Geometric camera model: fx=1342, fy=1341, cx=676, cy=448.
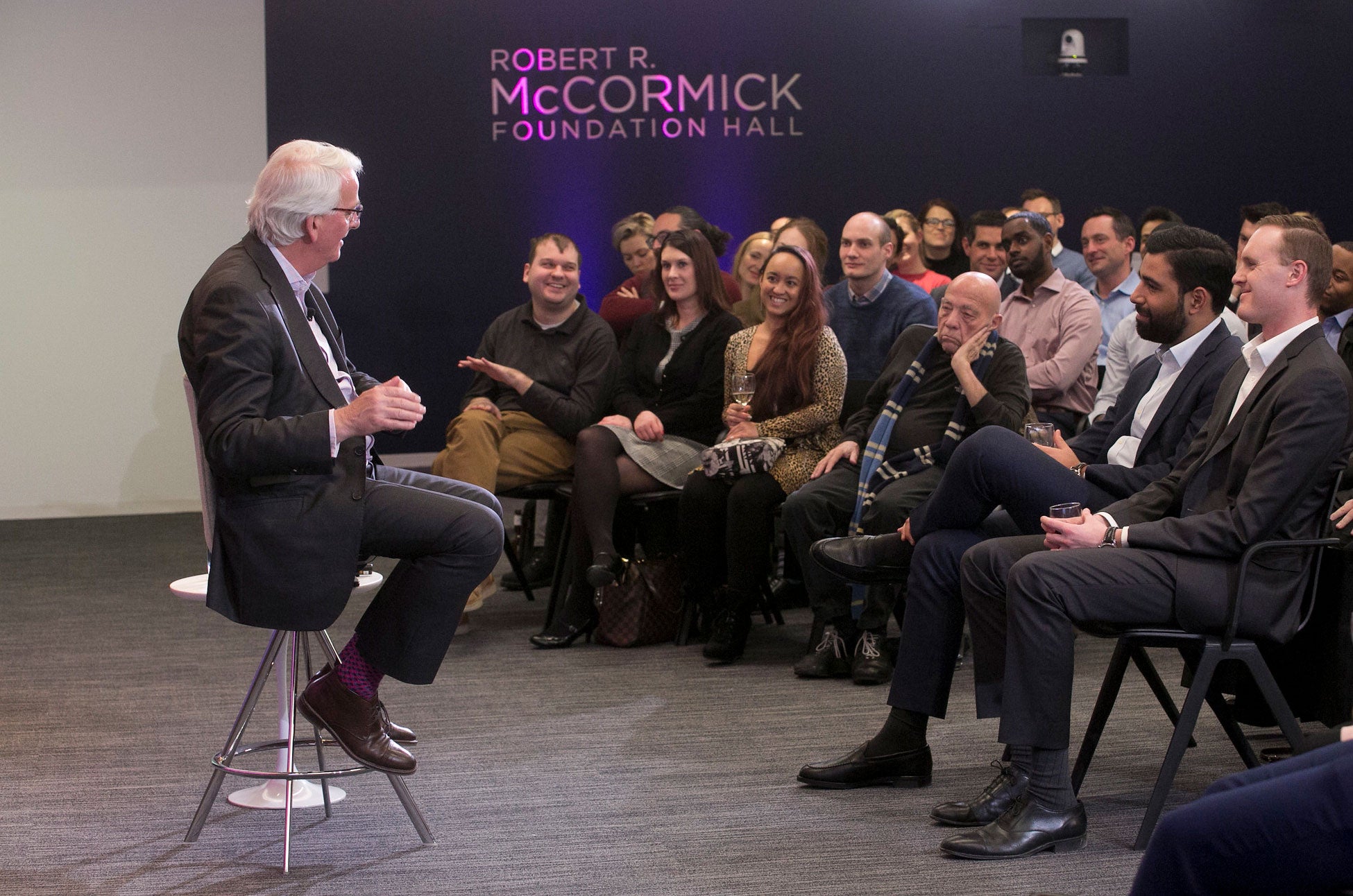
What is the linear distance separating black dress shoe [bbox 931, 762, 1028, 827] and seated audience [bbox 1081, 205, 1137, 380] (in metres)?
3.39

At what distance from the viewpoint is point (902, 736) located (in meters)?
3.20

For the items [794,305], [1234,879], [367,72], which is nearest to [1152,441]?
[794,305]

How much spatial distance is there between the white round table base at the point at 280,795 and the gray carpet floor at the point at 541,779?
0.10 ft

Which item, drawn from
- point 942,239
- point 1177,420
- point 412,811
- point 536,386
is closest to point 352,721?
point 412,811

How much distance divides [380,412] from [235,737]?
827 mm

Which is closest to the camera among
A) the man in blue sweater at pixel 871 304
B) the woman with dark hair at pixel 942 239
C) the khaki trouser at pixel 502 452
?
the khaki trouser at pixel 502 452

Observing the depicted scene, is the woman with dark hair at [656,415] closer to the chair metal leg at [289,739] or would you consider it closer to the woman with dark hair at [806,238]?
the woman with dark hair at [806,238]

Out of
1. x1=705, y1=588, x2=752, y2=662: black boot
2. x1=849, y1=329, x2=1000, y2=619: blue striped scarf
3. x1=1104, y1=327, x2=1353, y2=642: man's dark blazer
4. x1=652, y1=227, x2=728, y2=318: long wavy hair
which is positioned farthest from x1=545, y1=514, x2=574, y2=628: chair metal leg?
x1=1104, y1=327, x2=1353, y2=642: man's dark blazer

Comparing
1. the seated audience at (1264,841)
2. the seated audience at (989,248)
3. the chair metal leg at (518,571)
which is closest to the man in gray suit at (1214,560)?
the seated audience at (1264,841)

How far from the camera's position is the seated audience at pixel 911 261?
6516mm

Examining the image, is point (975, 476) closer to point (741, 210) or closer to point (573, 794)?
point (573, 794)

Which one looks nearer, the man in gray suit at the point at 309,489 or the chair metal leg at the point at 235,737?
the man in gray suit at the point at 309,489

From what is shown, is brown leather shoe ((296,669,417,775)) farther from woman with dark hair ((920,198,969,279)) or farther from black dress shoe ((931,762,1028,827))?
woman with dark hair ((920,198,969,279))

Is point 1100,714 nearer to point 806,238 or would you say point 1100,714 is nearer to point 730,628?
point 730,628
